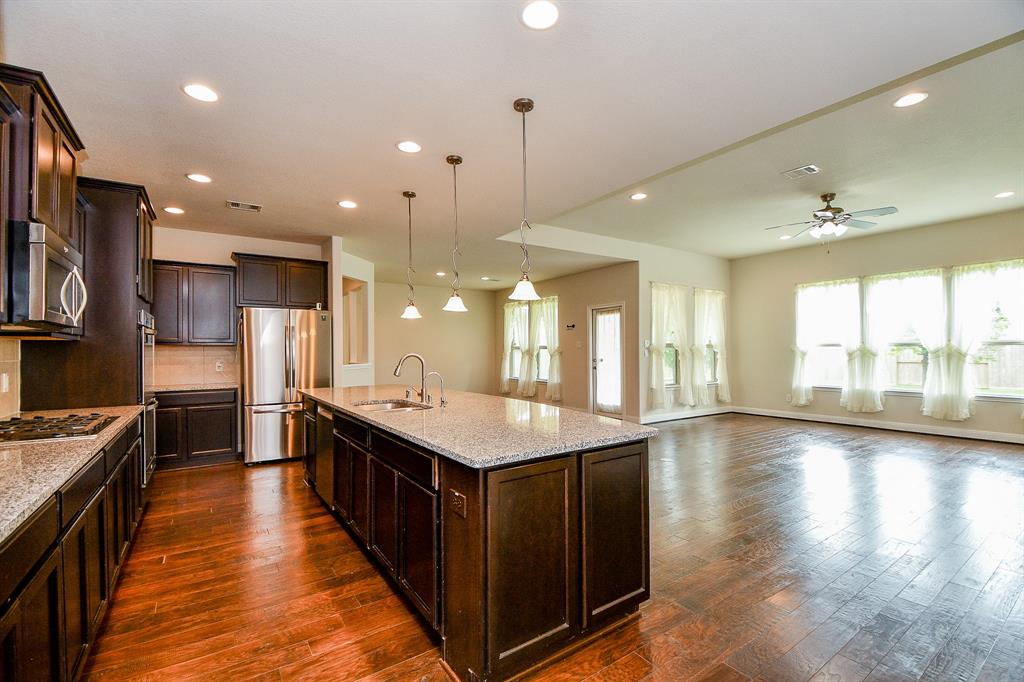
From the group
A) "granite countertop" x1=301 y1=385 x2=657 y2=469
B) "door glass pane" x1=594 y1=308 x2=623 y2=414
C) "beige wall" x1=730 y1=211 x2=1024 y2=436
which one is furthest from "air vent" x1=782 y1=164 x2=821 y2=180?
"door glass pane" x1=594 y1=308 x2=623 y2=414

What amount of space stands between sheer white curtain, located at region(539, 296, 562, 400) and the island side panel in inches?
280

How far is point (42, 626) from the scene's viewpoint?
1.35 m

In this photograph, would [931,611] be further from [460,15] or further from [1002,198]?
[1002,198]

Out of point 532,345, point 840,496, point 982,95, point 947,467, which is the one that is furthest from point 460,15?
point 532,345

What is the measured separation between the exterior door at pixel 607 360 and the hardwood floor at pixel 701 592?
3560mm

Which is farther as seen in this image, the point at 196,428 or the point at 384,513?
the point at 196,428

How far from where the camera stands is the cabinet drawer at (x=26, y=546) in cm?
111

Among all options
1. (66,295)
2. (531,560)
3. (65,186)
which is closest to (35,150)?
(65,186)

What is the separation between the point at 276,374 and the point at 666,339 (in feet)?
19.1

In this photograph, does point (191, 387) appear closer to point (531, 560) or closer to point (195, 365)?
point (195, 365)

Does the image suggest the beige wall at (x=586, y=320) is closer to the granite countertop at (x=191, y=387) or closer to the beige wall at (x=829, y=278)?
the beige wall at (x=829, y=278)

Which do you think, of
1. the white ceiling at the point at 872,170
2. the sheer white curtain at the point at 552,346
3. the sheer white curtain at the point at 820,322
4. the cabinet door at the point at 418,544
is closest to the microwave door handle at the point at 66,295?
the cabinet door at the point at 418,544

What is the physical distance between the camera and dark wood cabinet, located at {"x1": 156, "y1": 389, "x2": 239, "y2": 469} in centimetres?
473

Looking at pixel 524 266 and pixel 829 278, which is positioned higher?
pixel 829 278
